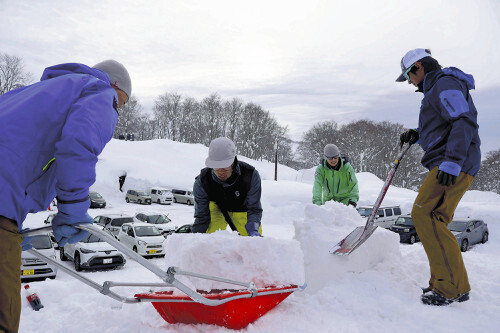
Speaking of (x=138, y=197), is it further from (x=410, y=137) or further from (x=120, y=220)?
(x=410, y=137)

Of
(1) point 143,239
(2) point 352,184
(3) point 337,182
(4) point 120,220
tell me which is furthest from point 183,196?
(2) point 352,184

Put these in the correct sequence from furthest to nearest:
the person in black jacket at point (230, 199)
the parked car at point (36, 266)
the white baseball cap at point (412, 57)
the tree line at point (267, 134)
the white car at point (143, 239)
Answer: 1. the tree line at point (267, 134)
2. the white car at point (143, 239)
3. the parked car at point (36, 266)
4. the person in black jacket at point (230, 199)
5. the white baseball cap at point (412, 57)

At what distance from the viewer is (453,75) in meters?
2.96

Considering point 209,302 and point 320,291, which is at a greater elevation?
point 209,302

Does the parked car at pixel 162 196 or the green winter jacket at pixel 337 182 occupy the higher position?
the green winter jacket at pixel 337 182

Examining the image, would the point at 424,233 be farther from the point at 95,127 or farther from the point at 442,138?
the point at 95,127

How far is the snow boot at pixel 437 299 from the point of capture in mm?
2748

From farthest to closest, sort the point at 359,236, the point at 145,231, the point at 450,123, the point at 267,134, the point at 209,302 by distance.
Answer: the point at 267,134
the point at 145,231
the point at 359,236
the point at 450,123
the point at 209,302

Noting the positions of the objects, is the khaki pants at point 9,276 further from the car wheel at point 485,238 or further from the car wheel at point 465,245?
the car wheel at point 485,238

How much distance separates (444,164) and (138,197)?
3069 centimetres

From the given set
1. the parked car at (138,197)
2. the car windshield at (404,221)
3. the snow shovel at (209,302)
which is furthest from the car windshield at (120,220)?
the parked car at (138,197)

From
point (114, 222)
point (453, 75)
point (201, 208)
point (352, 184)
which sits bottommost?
point (114, 222)

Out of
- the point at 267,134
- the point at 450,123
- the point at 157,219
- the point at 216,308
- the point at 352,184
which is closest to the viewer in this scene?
the point at 216,308

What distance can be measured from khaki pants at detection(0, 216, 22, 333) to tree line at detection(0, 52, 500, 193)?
43.2 meters
